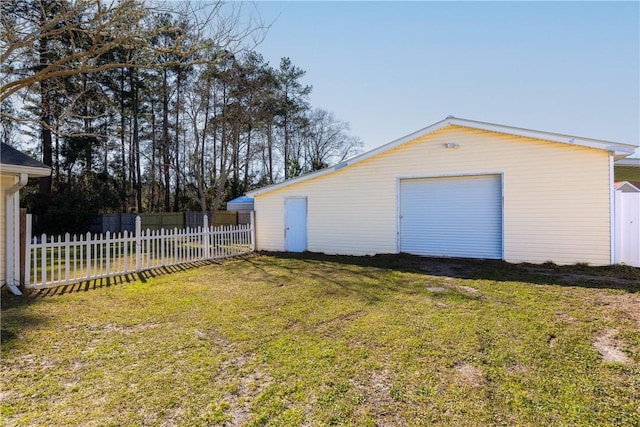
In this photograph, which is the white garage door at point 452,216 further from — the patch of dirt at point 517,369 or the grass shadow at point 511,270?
the patch of dirt at point 517,369

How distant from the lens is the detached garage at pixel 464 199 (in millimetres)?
7719

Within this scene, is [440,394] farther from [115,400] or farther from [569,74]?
[569,74]

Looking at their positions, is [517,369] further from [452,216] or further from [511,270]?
[452,216]

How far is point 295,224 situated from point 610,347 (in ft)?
29.8

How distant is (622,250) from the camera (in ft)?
25.0

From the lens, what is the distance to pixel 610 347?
3.20m

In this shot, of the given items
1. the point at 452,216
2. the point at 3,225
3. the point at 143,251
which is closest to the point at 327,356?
the point at 3,225

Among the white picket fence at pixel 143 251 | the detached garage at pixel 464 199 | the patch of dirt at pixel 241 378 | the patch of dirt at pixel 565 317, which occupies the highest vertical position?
the detached garage at pixel 464 199

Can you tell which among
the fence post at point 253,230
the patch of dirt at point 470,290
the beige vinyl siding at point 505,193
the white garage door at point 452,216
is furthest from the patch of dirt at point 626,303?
the fence post at point 253,230

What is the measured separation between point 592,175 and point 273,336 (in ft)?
26.4

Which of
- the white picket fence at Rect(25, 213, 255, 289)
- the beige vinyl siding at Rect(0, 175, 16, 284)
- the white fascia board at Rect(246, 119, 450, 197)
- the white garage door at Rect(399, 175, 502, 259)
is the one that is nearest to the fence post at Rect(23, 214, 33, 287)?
the white picket fence at Rect(25, 213, 255, 289)

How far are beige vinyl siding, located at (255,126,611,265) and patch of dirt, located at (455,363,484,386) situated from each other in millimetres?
6579

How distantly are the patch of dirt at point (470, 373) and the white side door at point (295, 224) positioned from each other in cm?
866

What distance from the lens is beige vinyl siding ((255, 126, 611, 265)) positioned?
25.2 feet
